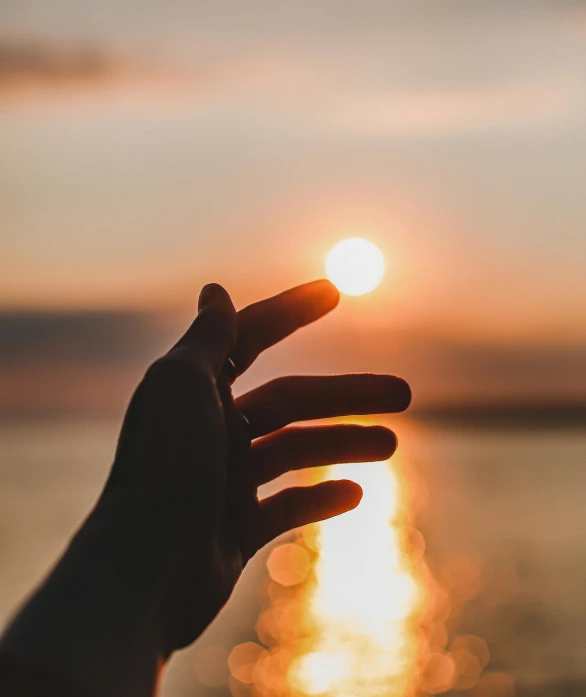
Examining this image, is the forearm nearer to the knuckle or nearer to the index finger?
the knuckle

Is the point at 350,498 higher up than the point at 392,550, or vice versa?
the point at 350,498

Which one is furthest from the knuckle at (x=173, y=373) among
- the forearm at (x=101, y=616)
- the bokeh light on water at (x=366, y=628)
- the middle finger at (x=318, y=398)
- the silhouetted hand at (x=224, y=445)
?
the bokeh light on water at (x=366, y=628)

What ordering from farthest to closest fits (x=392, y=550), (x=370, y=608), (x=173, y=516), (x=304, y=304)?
(x=392, y=550) → (x=370, y=608) → (x=304, y=304) → (x=173, y=516)

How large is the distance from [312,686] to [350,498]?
30.6 m

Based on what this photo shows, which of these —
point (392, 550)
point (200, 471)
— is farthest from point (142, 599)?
point (392, 550)

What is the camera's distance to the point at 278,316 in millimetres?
3133

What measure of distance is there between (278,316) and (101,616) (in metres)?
1.47

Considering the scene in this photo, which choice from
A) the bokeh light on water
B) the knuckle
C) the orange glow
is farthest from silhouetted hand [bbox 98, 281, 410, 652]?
the orange glow

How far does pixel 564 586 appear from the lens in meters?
45.1

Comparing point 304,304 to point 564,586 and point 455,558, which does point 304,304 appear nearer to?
point 564,586

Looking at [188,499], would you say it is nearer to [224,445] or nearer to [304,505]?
[224,445]

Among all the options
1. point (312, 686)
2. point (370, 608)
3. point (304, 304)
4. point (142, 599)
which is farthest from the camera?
point (370, 608)

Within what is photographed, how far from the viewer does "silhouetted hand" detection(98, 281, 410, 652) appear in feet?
7.66

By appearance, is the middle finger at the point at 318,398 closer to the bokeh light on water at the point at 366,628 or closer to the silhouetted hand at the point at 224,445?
the silhouetted hand at the point at 224,445
